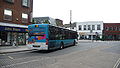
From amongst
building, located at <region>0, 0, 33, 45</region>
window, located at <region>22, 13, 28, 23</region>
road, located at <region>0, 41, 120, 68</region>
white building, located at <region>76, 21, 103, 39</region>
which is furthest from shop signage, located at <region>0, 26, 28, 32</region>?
white building, located at <region>76, 21, 103, 39</region>

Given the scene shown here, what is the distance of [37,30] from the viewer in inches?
600

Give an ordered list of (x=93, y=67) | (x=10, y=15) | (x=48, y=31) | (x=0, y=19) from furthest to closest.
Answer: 1. (x=10, y=15)
2. (x=0, y=19)
3. (x=48, y=31)
4. (x=93, y=67)

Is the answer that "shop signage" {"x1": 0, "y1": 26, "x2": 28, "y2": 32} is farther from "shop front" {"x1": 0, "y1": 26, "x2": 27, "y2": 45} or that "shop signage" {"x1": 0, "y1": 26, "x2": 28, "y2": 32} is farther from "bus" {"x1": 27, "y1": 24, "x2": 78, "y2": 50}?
"bus" {"x1": 27, "y1": 24, "x2": 78, "y2": 50}

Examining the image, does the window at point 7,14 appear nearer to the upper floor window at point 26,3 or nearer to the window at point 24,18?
the window at point 24,18

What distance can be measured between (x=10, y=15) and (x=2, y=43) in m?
4.97

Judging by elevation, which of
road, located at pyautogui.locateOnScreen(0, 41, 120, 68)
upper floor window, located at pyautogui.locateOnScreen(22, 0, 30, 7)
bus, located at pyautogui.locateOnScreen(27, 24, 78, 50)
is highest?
upper floor window, located at pyautogui.locateOnScreen(22, 0, 30, 7)

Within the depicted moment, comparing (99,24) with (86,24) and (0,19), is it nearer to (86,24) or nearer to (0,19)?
(86,24)

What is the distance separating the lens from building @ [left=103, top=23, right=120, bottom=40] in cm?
6606

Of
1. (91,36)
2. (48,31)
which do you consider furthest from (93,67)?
(91,36)

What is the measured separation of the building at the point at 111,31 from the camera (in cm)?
6606

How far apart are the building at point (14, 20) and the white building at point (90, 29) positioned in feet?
148

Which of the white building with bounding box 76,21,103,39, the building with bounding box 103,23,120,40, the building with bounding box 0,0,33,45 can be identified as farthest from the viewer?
the white building with bounding box 76,21,103,39

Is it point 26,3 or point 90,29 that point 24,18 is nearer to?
point 26,3

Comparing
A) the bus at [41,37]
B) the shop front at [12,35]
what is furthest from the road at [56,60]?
the shop front at [12,35]
